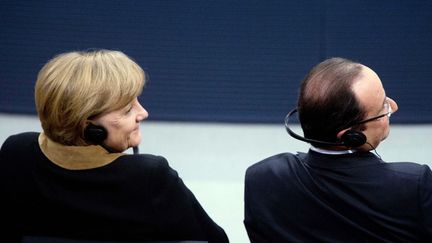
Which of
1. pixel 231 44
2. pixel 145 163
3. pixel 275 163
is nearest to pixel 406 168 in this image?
pixel 275 163

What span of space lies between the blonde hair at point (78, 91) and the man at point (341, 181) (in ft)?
1.23

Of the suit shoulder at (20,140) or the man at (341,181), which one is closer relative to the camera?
the man at (341,181)

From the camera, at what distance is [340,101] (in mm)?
1403

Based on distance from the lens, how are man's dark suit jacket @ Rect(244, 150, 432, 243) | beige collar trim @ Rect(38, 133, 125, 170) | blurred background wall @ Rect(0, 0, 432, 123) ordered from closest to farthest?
man's dark suit jacket @ Rect(244, 150, 432, 243) < beige collar trim @ Rect(38, 133, 125, 170) < blurred background wall @ Rect(0, 0, 432, 123)

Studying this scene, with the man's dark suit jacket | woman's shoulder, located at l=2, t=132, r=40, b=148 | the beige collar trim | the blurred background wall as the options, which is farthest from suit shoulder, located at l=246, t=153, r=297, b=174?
the blurred background wall

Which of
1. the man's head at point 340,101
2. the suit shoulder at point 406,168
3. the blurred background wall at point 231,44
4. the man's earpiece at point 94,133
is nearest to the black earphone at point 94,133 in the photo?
the man's earpiece at point 94,133

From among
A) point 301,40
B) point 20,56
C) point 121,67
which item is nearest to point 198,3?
point 301,40

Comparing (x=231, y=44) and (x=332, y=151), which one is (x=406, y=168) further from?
(x=231, y=44)

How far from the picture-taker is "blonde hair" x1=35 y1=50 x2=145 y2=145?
144 cm

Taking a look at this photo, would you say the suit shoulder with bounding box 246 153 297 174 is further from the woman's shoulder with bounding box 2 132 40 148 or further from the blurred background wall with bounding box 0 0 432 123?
the blurred background wall with bounding box 0 0 432 123

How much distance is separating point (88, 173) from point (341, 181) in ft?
1.83

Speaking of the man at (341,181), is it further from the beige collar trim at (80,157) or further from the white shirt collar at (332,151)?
the beige collar trim at (80,157)

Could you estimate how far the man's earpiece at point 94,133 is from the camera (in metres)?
1.46

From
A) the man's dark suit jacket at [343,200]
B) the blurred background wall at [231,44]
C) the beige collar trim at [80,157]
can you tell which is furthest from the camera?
the blurred background wall at [231,44]
